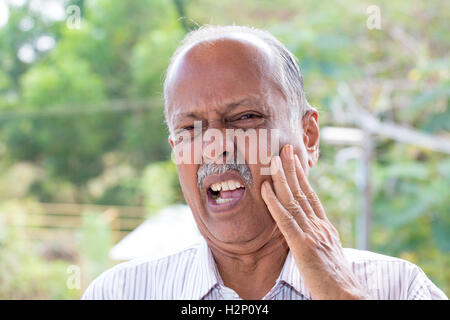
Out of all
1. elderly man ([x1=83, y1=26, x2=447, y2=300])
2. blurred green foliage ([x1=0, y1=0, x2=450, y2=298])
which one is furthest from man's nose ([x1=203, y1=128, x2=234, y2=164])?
blurred green foliage ([x1=0, y1=0, x2=450, y2=298])

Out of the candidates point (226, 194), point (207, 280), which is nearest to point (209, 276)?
point (207, 280)

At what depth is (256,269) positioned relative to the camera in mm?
979

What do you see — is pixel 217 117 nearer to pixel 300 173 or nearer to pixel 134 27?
pixel 300 173

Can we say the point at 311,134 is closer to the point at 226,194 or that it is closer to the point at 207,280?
the point at 226,194

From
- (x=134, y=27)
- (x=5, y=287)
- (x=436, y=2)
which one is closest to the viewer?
(x=5, y=287)

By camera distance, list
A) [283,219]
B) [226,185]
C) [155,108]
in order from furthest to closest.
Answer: [155,108], [226,185], [283,219]

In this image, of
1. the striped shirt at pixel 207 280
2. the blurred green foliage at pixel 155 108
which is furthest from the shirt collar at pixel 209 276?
the blurred green foliage at pixel 155 108

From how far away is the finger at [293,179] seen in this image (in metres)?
0.84

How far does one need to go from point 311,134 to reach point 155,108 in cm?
505

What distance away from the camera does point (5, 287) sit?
4516 millimetres

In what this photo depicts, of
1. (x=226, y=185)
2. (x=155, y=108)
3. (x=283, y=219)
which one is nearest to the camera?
(x=283, y=219)

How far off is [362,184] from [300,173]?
3.01 m

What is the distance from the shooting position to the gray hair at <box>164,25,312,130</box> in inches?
39.3
